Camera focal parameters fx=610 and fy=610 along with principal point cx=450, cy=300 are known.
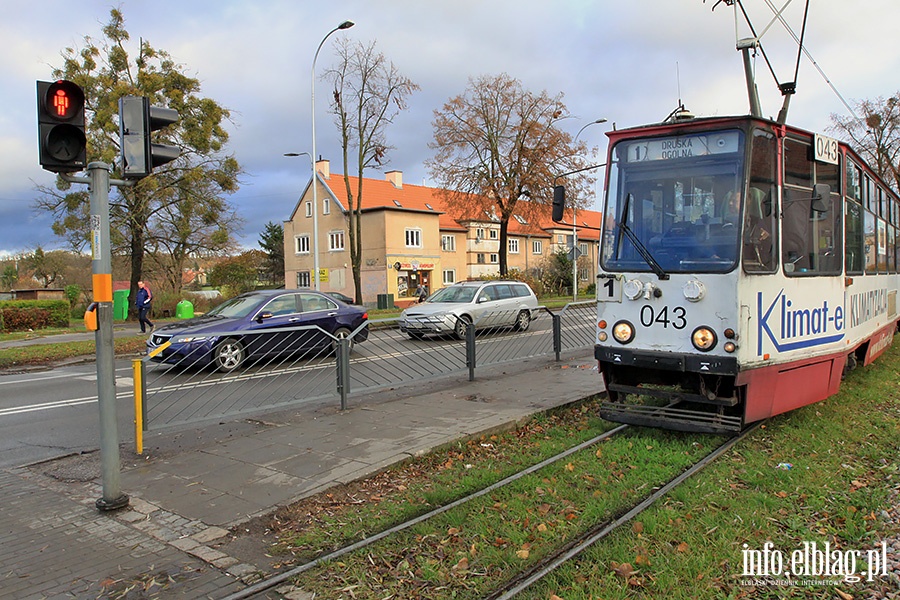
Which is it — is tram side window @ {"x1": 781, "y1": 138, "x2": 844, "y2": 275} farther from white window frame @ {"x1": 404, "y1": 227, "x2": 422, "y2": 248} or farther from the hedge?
white window frame @ {"x1": 404, "y1": 227, "x2": 422, "y2": 248}

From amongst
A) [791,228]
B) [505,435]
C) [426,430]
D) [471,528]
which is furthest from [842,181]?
[471,528]

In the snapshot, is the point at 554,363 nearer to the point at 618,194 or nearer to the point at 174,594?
the point at 618,194

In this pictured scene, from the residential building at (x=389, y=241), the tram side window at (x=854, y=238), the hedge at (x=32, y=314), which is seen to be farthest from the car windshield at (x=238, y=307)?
the residential building at (x=389, y=241)

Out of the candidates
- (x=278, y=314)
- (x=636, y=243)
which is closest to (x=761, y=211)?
(x=636, y=243)

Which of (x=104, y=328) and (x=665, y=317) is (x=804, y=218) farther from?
(x=104, y=328)

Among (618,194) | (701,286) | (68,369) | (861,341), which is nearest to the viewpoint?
(701,286)

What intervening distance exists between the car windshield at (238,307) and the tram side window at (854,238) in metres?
10.4

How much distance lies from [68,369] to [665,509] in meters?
13.9

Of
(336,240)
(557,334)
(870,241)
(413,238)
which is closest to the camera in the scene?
(870,241)

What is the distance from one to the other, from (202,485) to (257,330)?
3.05 meters

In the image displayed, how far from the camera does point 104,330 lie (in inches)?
191

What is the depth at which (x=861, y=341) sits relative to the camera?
820 cm

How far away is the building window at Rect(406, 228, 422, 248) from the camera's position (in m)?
49.9

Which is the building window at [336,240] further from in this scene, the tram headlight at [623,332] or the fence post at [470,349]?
the tram headlight at [623,332]
